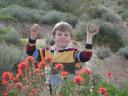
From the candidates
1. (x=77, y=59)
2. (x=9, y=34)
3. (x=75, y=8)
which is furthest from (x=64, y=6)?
(x=77, y=59)

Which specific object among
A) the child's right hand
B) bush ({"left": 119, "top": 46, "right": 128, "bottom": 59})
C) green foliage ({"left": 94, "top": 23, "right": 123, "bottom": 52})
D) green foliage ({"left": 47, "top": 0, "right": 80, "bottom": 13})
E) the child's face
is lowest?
bush ({"left": 119, "top": 46, "right": 128, "bottom": 59})

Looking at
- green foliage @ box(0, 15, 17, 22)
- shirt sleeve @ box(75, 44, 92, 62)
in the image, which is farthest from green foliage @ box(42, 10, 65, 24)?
shirt sleeve @ box(75, 44, 92, 62)

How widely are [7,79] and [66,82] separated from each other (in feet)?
3.71

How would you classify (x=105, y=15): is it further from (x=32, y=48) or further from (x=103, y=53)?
(x=32, y=48)

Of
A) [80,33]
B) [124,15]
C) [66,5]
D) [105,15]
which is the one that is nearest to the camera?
[80,33]

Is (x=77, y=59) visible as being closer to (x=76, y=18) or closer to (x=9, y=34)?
(x=9, y=34)

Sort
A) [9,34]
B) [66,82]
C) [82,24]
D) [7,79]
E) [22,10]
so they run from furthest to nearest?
[22,10]
[82,24]
[9,34]
[66,82]
[7,79]

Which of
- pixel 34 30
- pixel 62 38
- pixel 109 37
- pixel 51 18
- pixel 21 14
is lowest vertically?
A: pixel 109 37

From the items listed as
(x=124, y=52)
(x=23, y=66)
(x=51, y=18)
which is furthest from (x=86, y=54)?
(x=51, y=18)

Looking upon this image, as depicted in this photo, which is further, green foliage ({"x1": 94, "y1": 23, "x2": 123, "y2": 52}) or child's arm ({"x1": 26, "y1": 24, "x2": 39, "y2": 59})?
green foliage ({"x1": 94, "y1": 23, "x2": 123, "y2": 52})

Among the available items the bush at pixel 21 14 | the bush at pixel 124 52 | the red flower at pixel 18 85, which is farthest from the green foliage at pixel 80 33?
the red flower at pixel 18 85

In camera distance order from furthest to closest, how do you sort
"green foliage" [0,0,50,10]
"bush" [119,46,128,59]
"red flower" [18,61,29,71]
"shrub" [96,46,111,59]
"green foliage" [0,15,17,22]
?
"green foliage" [0,0,50,10] → "green foliage" [0,15,17,22] → "bush" [119,46,128,59] → "shrub" [96,46,111,59] → "red flower" [18,61,29,71]

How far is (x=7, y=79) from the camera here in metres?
5.02

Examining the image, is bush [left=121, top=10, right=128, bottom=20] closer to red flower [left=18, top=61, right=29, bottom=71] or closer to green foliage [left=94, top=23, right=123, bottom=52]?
green foliage [left=94, top=23, right=123, bottom=52]
